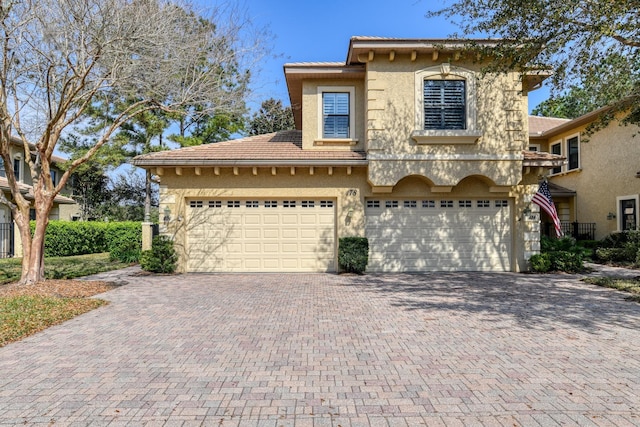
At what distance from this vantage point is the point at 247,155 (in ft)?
39.1

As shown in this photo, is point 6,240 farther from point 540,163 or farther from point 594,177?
point 594,177

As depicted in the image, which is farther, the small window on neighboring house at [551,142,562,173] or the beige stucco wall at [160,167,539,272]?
the small window on neighboring house at [551,142,562,173]

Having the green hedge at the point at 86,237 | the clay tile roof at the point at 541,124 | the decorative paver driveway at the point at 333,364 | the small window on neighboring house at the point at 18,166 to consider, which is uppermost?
the clay tile roof at the point at 541,124

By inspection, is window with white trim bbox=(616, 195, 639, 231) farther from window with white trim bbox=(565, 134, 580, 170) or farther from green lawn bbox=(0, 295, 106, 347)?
green lawn bbox=(0, 295, 106, 347)

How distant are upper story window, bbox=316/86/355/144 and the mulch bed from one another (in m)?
7.57

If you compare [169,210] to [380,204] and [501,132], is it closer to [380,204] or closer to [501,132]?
[380,204]

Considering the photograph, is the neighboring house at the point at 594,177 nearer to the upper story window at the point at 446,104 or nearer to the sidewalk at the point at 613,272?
the sidewalk at the point at 613,272

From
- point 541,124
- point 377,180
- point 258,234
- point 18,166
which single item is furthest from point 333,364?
point 18,166

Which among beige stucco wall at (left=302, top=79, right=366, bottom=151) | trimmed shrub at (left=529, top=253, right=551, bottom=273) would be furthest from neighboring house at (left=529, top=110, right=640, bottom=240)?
beige stucco wall at (left=302, top=79, right=366, bottom=151)

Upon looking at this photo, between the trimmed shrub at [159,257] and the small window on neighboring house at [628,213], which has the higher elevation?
the small window on neighboring house at [628,213]

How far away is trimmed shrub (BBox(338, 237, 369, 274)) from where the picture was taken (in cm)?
1166

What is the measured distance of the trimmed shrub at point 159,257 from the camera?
11.9 meters

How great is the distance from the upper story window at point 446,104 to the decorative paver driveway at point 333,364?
A: 523cm

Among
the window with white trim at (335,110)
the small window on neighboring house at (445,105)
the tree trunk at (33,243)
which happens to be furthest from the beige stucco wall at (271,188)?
the tree trunk at (33,243)
